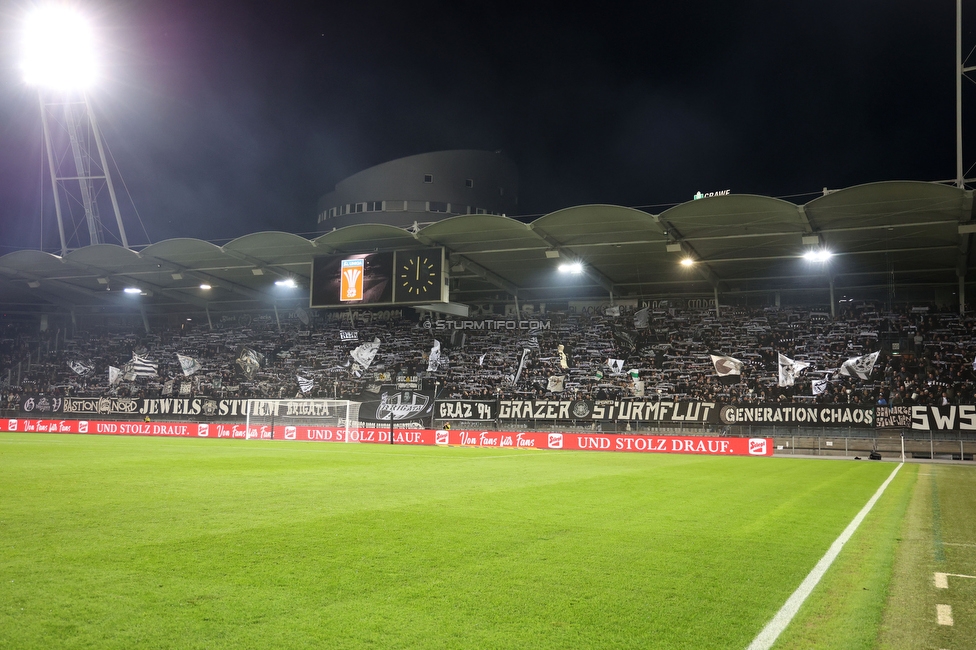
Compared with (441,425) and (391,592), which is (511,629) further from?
(441,425)

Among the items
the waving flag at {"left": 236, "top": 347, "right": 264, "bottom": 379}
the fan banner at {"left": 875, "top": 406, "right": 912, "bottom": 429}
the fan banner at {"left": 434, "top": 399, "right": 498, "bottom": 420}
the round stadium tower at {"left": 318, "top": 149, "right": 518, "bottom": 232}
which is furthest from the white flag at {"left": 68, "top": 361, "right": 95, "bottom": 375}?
the fan banner at {"left": 875, "top": 406, "right": 912, "bottom": 429}

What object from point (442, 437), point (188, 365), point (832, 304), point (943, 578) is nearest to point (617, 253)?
point (832, 304)

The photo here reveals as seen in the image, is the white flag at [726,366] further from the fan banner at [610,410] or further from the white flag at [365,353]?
the white flag at [365,353]

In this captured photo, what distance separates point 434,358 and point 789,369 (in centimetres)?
2073

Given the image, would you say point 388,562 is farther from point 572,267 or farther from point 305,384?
point 305,384

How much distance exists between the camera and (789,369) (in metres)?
37.9

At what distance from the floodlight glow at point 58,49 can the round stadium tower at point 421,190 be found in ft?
83.8

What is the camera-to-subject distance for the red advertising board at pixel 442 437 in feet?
105

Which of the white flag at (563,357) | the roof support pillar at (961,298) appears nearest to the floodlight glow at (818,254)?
the roof support pillar at (961,298)

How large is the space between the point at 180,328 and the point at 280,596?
57.4 metres

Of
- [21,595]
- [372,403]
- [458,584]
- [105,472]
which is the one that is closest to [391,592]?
[458,584]

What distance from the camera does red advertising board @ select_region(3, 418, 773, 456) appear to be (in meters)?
31.9

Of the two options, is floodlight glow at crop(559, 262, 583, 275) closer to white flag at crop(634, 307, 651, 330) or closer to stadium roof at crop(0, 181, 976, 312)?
stadium roof at crop(0, 181, 976, 312)

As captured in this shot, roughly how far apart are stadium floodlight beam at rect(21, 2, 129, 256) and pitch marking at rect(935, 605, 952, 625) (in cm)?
4558
